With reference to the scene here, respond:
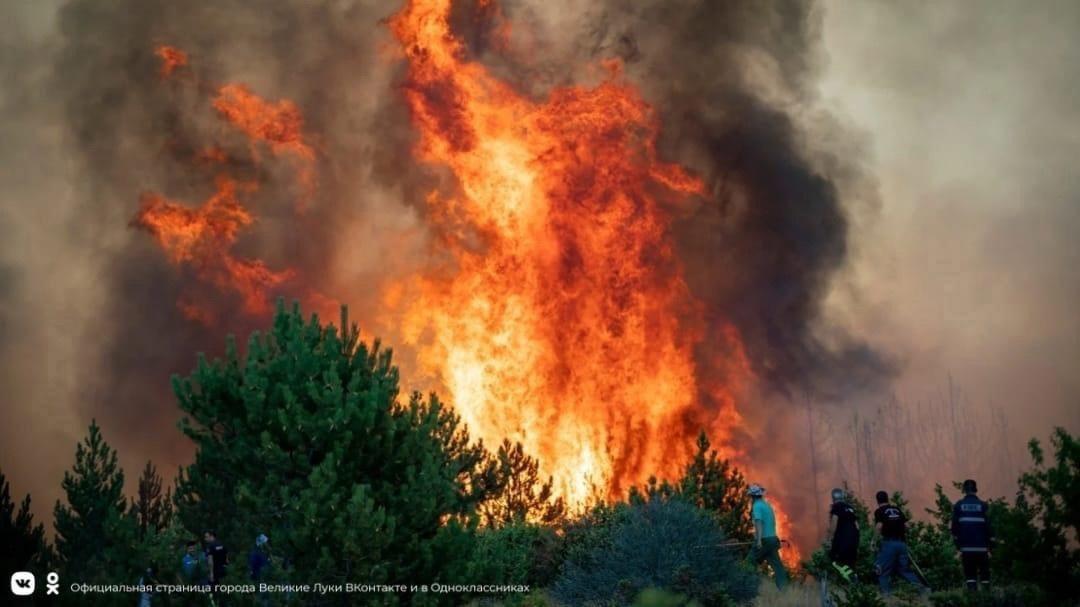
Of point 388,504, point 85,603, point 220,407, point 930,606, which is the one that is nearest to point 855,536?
point 930,606

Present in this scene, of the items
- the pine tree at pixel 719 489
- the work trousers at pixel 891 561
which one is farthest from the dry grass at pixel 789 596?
the pine tree at pixel 719 489

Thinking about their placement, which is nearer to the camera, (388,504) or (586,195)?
(388,504)

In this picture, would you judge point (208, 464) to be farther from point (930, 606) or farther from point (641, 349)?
point (641, 349)

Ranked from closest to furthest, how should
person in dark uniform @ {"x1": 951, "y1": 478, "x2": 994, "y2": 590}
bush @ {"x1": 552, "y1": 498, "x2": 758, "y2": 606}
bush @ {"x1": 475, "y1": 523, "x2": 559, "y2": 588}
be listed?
person in dark uniform @ {"x1": 951, "y1": 478, "x2": 994, "y2": 590}
bush @ {"x1": 552, "y1": 498, "x2": 758, "y2": 606}
bush @ {"x1": 475, "y1": 523, "x2": 559, "y2": 588}

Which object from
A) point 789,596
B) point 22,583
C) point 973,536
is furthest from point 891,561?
point 22,583

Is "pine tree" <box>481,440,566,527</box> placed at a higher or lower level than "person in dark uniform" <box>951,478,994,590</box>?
higher

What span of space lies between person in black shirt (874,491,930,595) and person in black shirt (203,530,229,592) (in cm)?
1208

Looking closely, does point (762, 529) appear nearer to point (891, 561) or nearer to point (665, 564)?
point (665, 564)

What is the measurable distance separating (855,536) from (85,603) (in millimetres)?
14052

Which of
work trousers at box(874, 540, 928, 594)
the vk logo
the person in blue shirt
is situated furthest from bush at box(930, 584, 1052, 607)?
the vk logo

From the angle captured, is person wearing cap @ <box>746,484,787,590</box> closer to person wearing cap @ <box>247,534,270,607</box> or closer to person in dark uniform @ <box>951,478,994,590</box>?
person in dark uniform @ <box>951,478,994,590</box>

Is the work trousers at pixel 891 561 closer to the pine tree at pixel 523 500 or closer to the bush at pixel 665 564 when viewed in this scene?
the bush at pixel 665 564

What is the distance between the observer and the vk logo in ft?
67.4

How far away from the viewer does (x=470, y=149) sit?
49.3 meters
